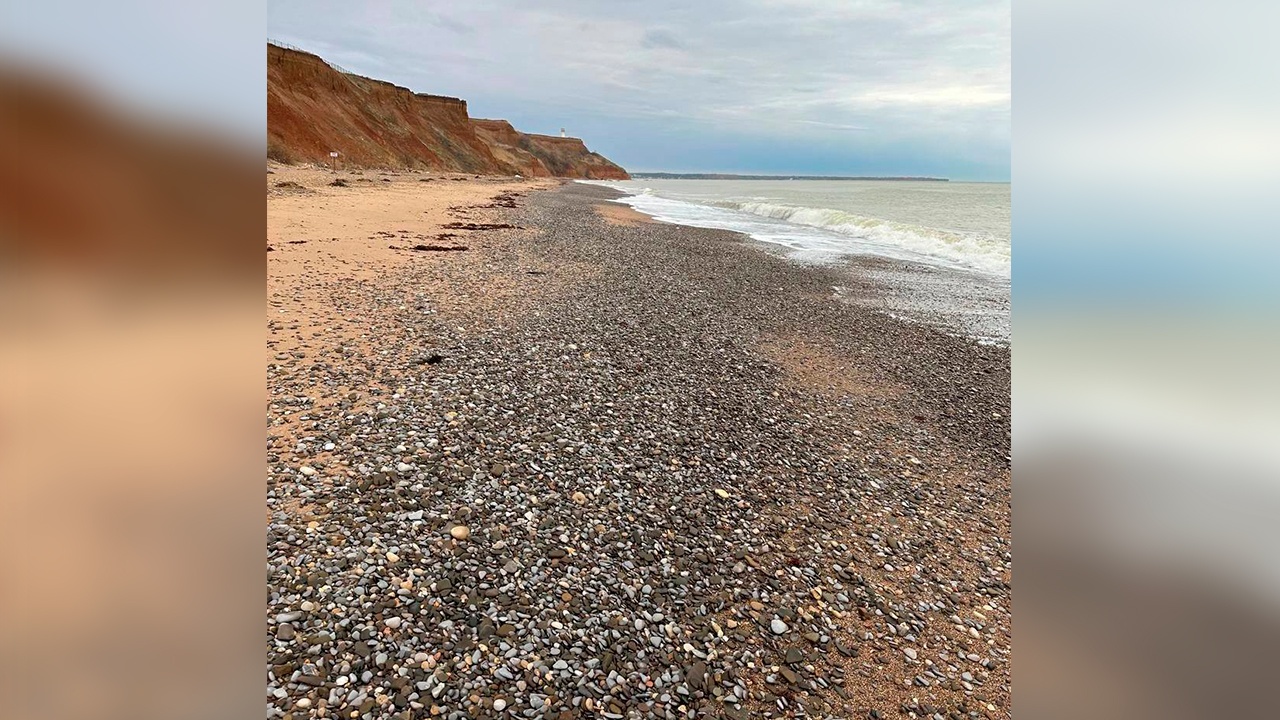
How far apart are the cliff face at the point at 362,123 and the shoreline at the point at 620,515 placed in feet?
81.9

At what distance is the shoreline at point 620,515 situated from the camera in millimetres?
3781

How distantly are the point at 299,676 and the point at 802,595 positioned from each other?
3188mm

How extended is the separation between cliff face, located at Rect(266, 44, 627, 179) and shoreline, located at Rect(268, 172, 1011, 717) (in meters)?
25.0

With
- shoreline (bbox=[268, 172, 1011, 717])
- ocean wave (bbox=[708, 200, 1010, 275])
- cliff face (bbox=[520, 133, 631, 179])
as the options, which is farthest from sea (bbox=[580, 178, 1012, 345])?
cliff face (bbox=[520, 133, 631, 179])

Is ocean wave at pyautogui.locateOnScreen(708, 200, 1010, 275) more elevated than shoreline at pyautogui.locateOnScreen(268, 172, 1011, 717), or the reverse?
ocean wave at pyautogui.locateOnScreen(708, 200, 1010, 275)

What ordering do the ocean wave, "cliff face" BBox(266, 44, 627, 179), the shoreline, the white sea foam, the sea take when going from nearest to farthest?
the shoreline, the sea, the white sea foam, the ocean wave, "cliff face" BBox(266, 44, 627, 179)

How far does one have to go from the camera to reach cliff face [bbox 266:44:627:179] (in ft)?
173

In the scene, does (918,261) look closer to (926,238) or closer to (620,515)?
(926,238)

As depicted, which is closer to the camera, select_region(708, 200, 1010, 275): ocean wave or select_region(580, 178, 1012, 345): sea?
select_region(580, 178, 1012, 345): sea

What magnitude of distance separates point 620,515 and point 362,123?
7329 centimetres

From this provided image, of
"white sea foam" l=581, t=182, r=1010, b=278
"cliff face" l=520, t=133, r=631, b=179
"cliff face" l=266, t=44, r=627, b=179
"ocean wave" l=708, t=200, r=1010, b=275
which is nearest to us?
"white sea foam" l=581, t=182, r=1010, b=278

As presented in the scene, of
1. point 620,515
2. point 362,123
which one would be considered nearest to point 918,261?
point 620,515

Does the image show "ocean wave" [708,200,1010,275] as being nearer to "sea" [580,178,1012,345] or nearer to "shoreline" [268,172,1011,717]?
"sea" [580,178,1012,345]
